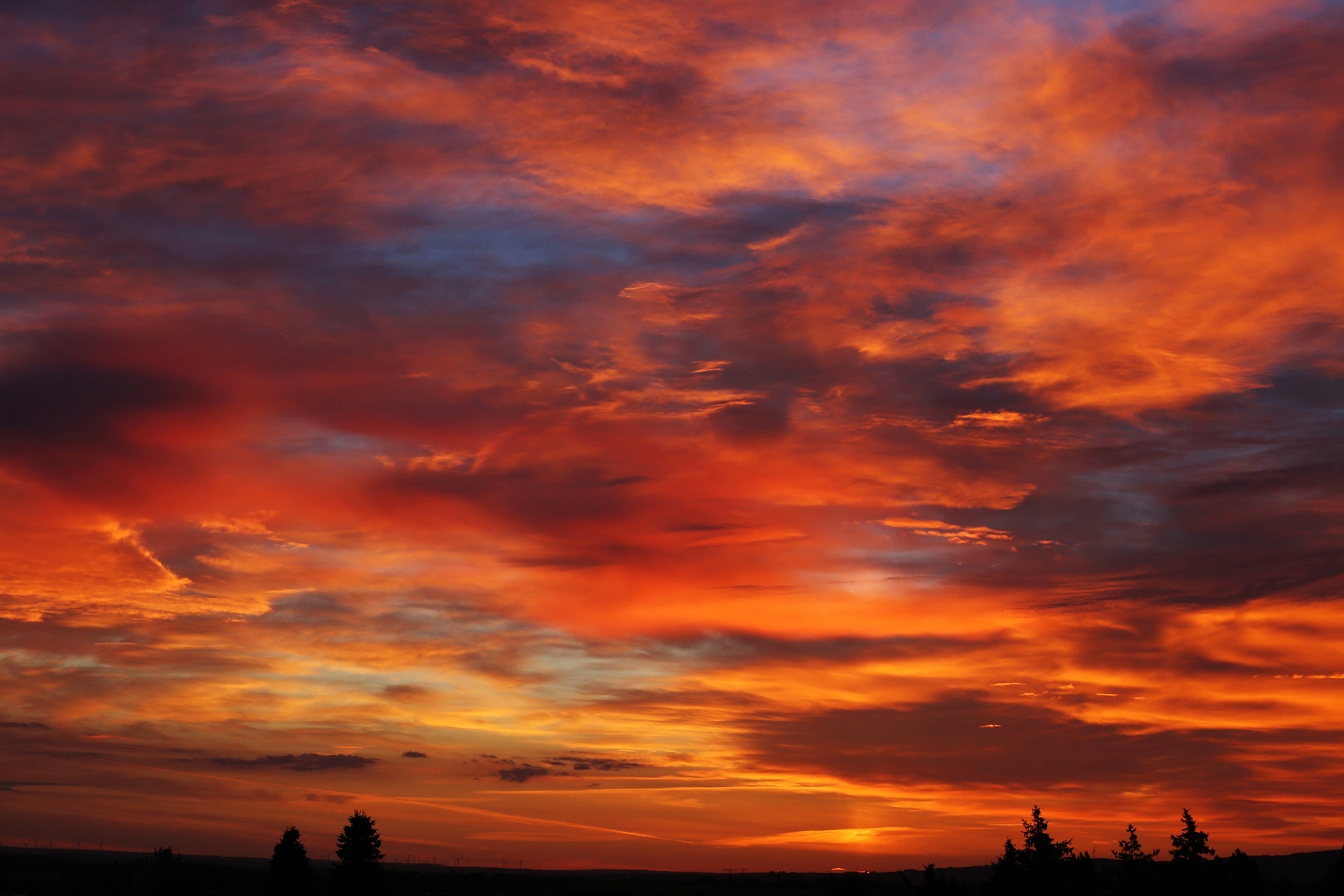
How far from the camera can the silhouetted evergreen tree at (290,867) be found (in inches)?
4852

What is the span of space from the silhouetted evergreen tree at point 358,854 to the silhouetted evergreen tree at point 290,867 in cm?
440

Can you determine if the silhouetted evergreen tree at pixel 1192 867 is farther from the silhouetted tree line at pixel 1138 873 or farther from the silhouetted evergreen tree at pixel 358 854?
the silhouetted evergreen tree at pixel 358 854

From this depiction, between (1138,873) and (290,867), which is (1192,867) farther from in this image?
(290,867)

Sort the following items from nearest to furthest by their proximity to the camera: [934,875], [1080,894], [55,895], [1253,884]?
1. [934,875]
2. [1080,894]
3. [1253,884]
4. [55,895]

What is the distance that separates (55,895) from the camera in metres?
178

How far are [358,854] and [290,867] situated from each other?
8.34 meters

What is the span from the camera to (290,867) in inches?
4921

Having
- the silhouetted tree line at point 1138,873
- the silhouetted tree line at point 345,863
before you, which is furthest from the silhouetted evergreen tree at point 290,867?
the silhouetted tree line at point 1138,873

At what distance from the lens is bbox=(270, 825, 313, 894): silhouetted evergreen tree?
123250 millimetres

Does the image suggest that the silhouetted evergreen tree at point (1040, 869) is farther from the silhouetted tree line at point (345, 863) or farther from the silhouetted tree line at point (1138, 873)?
the silhouetted tree line at point (345, 863)

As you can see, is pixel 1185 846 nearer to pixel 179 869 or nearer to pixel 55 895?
pixel 179 869

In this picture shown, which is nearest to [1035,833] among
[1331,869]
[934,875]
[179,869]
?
[1331,869]

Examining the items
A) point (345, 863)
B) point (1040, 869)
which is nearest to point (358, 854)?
point (345, 863)

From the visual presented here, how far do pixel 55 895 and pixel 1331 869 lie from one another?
637 ft
